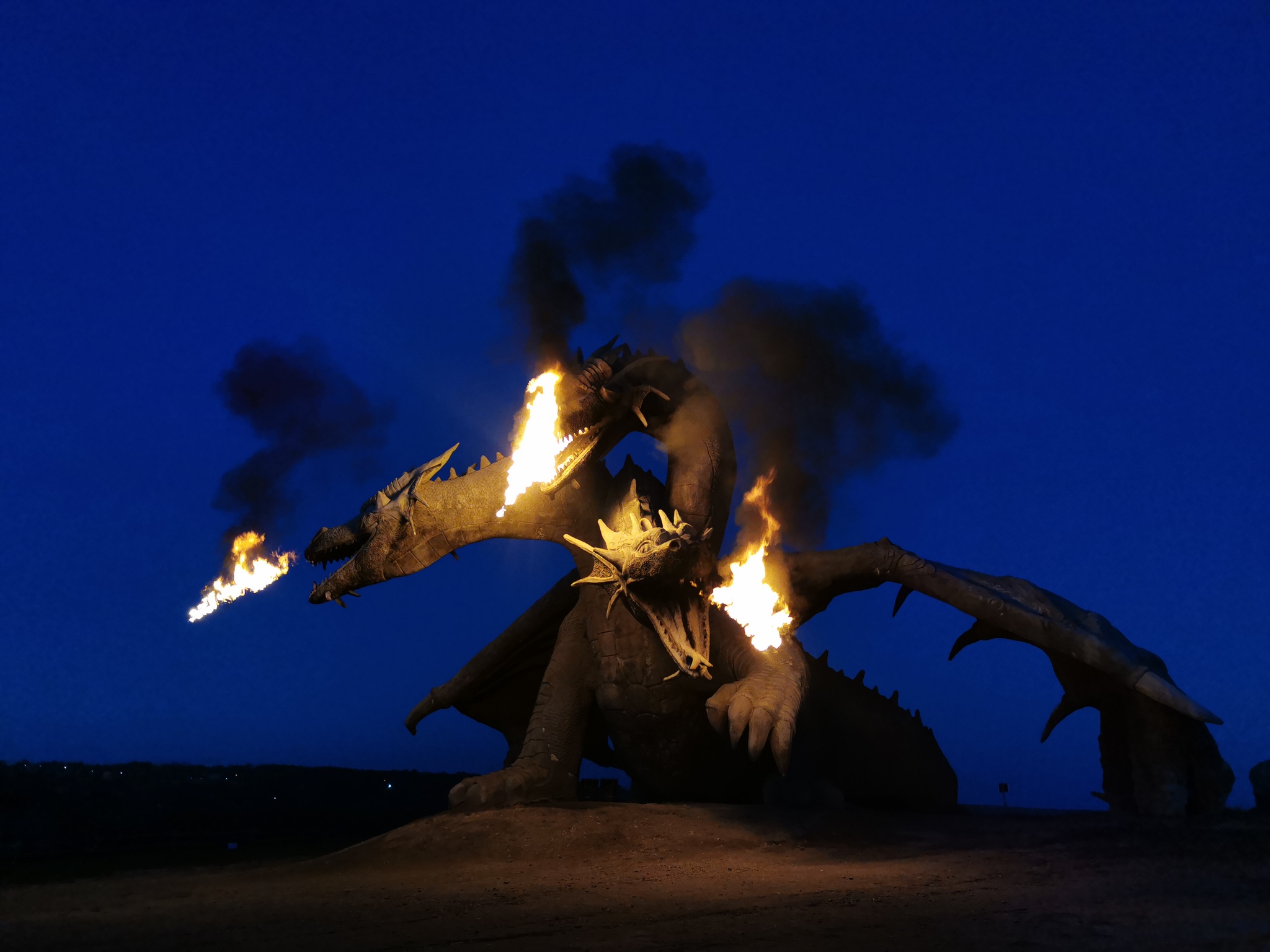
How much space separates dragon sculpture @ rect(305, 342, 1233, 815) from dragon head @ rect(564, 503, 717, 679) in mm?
17

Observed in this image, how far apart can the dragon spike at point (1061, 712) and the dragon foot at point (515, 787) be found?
5102 millimetres

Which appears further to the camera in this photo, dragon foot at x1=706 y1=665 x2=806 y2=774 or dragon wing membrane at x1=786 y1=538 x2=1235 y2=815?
dragon wing membrane at x1=786 y1=538 x2=1235 y2=815

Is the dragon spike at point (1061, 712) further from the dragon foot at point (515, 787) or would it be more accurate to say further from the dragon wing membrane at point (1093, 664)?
the dragon foot at point (515, 787)

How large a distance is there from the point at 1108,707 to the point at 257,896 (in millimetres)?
8615

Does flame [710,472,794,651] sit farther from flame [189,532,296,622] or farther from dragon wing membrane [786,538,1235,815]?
flame [189,532,296,622]

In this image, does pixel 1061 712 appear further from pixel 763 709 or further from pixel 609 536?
pixel 609 536

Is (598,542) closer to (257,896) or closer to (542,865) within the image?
(542,865)

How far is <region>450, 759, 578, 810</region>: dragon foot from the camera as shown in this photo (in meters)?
8.67

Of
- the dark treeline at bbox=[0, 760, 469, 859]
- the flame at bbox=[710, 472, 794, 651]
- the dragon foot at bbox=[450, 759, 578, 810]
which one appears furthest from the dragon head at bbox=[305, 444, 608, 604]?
the dark treeline at bbox=[0, 760, 469, 859]

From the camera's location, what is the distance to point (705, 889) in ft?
18.7

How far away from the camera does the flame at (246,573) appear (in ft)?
29.7

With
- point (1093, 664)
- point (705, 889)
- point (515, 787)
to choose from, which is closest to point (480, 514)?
point (515, 787)

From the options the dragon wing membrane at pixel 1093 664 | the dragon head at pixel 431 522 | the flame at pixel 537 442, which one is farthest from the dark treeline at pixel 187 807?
the dragon wing membrane at pixel 1093 664

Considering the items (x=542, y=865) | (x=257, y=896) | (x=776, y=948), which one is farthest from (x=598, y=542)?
(x=776, y=948)
